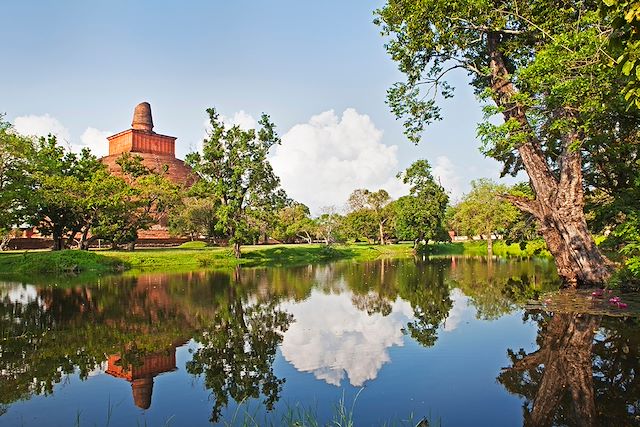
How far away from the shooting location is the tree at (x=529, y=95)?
11.9 m

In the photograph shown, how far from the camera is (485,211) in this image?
164 feet

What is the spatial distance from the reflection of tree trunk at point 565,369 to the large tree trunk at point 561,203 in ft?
18.9

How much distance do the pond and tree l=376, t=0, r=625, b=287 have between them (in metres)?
3.00

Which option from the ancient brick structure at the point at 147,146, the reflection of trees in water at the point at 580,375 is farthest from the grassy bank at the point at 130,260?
the ancient brick structure at the point at 147,146

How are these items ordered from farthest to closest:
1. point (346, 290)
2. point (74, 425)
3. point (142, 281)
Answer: point (142, 281) < point (346, 290) < point (74, 425)

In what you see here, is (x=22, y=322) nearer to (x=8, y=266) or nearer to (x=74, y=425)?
(x=74, y=425)

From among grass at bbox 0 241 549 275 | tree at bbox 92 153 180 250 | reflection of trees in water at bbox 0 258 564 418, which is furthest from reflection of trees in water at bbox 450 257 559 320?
tree at bbox 92 153 180 250

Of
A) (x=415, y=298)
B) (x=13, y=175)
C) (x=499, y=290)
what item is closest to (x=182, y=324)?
(x=415, y=298)

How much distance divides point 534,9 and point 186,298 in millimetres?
14803

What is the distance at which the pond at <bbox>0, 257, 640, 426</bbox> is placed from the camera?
5391 mm

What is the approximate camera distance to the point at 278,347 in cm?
880

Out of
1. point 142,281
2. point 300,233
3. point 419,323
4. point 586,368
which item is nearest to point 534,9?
point 419,323

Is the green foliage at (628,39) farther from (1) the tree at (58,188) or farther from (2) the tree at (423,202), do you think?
(2) the tree at (423,202)

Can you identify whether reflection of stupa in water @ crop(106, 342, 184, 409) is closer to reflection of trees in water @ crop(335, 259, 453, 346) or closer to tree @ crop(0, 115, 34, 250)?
reflection of trees in water @ crop(335, 259, 453, 346)
